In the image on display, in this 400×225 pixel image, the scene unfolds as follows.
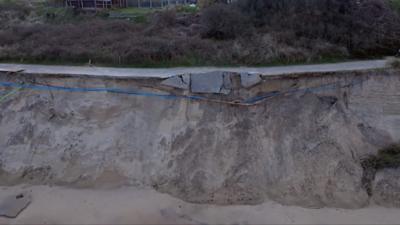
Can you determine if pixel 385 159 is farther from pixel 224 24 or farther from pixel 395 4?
pixel 395 4

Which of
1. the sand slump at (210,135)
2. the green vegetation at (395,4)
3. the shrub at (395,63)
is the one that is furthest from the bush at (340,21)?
the sand slump at (210,135)

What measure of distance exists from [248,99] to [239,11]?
5.72 meters

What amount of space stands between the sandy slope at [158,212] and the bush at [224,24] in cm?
754

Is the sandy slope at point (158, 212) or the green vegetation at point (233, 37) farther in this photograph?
the green vegetation at point (233, 37)

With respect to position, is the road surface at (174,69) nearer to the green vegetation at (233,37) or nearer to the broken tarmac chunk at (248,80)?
the green vegetation at (233,37)

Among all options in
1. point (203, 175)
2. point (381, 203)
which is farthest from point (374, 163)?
point (203, 175)

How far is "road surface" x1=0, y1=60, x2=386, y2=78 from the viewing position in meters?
13.0

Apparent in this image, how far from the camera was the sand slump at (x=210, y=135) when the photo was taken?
11.7m

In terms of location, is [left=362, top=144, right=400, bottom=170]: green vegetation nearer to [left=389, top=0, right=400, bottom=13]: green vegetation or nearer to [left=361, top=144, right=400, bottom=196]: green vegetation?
[left=361, top=144, right=400, bottom=196]: green vegetation

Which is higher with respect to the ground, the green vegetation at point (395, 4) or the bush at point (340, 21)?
the green vegetation at point (395, 4)

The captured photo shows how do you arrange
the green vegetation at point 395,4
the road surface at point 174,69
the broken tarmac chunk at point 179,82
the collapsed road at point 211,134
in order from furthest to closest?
the green vegetation at point 395,4
the road surface at point 174,69
the broken tarmac chunk at point 179,82
the collapsed road at point 211,134

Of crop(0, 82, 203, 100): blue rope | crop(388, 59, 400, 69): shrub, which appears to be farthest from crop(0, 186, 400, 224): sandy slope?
crop(388, 59, 400, 69): shrub

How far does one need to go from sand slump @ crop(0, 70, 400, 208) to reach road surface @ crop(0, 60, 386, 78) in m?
0.44

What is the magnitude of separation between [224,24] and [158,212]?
8580mm
